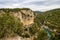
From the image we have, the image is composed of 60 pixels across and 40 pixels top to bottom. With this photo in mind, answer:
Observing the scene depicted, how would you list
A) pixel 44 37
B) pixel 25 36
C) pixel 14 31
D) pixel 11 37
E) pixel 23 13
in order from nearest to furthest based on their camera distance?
pixel 11 37 < pixel 14 31 < pixel 25 36 < pixel 44 37 < pixel 23 13

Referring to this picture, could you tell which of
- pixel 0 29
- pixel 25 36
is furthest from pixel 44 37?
pixel 0 29

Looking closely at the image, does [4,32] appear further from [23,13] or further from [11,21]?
[23,13]

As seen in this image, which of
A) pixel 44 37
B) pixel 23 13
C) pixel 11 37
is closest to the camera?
pixel 11 37

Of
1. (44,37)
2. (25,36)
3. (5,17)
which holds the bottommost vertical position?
(44,37)

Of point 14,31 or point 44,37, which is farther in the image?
point 44,37

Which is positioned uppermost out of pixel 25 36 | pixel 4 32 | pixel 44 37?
pixel 4 32

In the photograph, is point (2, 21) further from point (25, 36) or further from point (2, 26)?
point (25, 36)

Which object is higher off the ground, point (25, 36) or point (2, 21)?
point (2, 21)

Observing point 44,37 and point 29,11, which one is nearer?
point 44,37

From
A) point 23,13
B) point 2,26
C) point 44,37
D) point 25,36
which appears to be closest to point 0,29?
point 2,26
